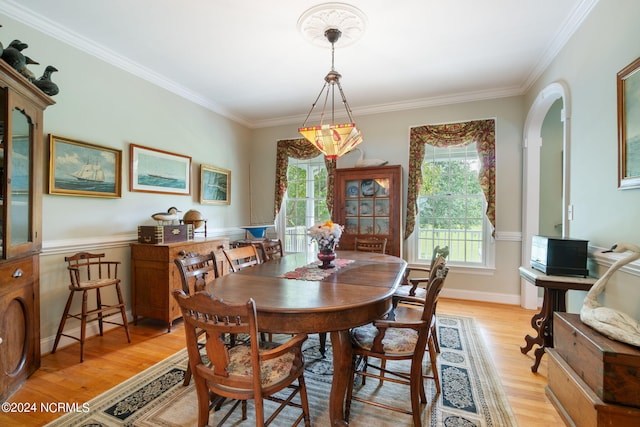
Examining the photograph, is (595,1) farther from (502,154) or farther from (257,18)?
(257,18)

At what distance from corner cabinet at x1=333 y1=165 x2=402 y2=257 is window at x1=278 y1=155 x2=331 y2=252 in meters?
0.59

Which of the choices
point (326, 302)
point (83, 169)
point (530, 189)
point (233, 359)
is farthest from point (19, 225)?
point (530, 189)

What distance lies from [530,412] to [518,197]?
2.84m

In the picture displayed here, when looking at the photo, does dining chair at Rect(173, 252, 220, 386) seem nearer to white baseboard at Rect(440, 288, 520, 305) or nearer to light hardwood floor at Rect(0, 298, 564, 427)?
light hardwood floor at Rect(0, 298, 564, 427)

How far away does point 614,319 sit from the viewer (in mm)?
1399

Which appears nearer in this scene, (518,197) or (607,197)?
(607,197)

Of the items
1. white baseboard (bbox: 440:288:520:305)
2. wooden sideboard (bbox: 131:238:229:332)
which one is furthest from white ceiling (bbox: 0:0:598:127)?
white baseboard (bbox: 440:288:520:305)

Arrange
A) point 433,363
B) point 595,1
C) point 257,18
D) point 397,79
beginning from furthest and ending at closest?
point 397,79
point 257,18
point 595,1
point 433,363

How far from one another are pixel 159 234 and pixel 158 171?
3.02 ft

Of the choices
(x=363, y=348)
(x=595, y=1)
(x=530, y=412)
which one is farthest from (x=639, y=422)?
(x=595, y=1)

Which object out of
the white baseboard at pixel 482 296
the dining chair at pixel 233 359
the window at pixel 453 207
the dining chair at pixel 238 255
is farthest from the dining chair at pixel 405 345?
the window at pixel 453 207

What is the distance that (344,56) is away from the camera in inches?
120

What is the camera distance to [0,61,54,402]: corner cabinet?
1.87m

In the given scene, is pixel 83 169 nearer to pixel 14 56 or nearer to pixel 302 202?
pixel 14 56
